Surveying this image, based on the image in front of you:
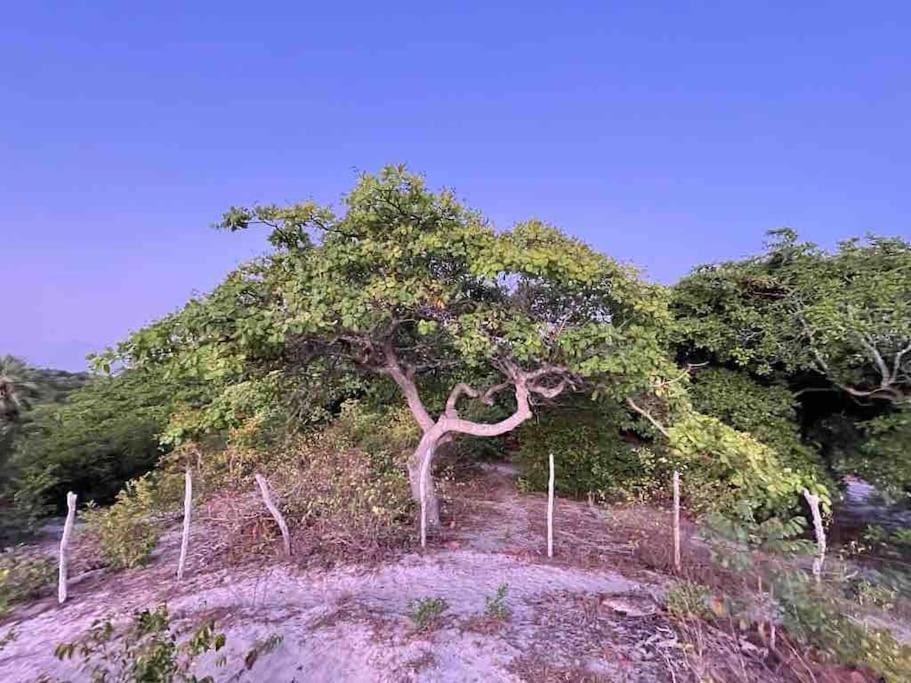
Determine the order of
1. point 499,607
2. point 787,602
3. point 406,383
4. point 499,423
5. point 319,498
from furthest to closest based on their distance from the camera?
point 406,383, point 499,423, point 319,498, point 499,607, point 787,602

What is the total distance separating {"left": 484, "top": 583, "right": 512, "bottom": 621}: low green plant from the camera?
402 centimetres

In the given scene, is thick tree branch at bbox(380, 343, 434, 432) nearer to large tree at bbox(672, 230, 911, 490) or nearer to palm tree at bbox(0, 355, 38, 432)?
palm tree at bbox(0, 355, 38, 432)

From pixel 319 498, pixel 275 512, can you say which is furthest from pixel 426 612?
pixel 275 512

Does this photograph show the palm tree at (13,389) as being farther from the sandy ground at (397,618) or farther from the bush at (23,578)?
the sandy ground at (397,618)

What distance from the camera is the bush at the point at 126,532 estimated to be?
18.0 feet

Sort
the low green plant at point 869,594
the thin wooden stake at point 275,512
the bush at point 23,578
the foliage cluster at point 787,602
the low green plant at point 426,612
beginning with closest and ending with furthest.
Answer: the foliage cluster at point 787,602, the low green plant at point 426,612, the low green plant at point 869,594, the bush at point 23,578, the thin wooden stake at point 275,512

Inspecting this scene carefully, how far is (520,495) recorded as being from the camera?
343 inches

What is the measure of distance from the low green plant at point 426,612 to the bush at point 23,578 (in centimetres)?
396

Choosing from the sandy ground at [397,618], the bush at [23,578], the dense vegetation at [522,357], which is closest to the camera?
the sandy ground at [397,618]

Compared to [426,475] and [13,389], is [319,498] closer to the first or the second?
[426,475]

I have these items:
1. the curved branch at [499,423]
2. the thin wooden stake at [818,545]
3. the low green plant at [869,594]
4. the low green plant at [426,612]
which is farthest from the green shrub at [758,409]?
the low green plant at [426,612]

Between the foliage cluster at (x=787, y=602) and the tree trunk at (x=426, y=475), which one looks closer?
the foliage cluster at (x=787, y=602)

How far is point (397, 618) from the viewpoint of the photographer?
402cm

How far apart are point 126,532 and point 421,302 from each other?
4478 mm
